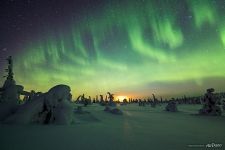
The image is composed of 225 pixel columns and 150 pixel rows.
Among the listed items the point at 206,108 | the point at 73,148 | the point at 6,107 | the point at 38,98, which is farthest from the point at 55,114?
the point at 206,108

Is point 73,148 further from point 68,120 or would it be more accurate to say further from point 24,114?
point 24,114

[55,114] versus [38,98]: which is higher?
[38,98]

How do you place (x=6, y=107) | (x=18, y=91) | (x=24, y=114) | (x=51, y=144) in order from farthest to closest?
(x=18, y=91), (x=6, y=107), (x=24, y=114), (x=51, y=144)

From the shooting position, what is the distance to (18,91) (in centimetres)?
1424

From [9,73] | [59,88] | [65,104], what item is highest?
[9,73]

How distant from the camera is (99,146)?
4605mm

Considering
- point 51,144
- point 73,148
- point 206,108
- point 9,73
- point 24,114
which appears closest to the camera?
point 73,148

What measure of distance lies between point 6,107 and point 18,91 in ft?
12.9

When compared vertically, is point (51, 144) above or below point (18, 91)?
below

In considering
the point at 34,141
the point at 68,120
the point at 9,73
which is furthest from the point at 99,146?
the point at 9,73

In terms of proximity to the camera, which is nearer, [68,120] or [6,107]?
[68,120]

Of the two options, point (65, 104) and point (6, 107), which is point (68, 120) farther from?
point (6, 107)

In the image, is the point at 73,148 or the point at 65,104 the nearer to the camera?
the point at 73,148

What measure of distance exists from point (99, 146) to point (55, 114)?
496 cm
